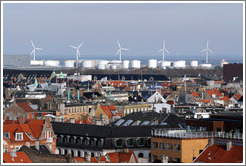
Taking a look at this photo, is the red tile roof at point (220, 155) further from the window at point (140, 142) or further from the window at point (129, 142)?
the window at point (129, 142)

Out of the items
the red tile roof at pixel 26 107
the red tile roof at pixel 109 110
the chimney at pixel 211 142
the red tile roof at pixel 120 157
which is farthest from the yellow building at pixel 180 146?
the red tile roof at pixel 26 107

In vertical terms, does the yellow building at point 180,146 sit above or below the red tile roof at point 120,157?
above

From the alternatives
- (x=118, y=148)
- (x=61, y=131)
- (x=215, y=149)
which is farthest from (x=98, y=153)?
(x=215, y=149)

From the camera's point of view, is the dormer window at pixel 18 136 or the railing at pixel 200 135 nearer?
the railing at pixel 200 135

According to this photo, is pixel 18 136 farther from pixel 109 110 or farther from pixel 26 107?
pixel 109 110

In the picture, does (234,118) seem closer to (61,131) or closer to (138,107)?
(61,131)

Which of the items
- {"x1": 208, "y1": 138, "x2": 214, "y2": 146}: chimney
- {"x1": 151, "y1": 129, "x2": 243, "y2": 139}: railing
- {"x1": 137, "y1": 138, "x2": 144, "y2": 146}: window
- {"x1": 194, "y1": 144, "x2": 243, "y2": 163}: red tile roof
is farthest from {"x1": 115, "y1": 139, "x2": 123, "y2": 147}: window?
{"x1": 194, "y1": 144, "x2": 243, "y2": 163}: red tile roof

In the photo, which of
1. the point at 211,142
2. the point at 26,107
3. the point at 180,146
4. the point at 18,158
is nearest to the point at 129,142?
the point at 180,146
